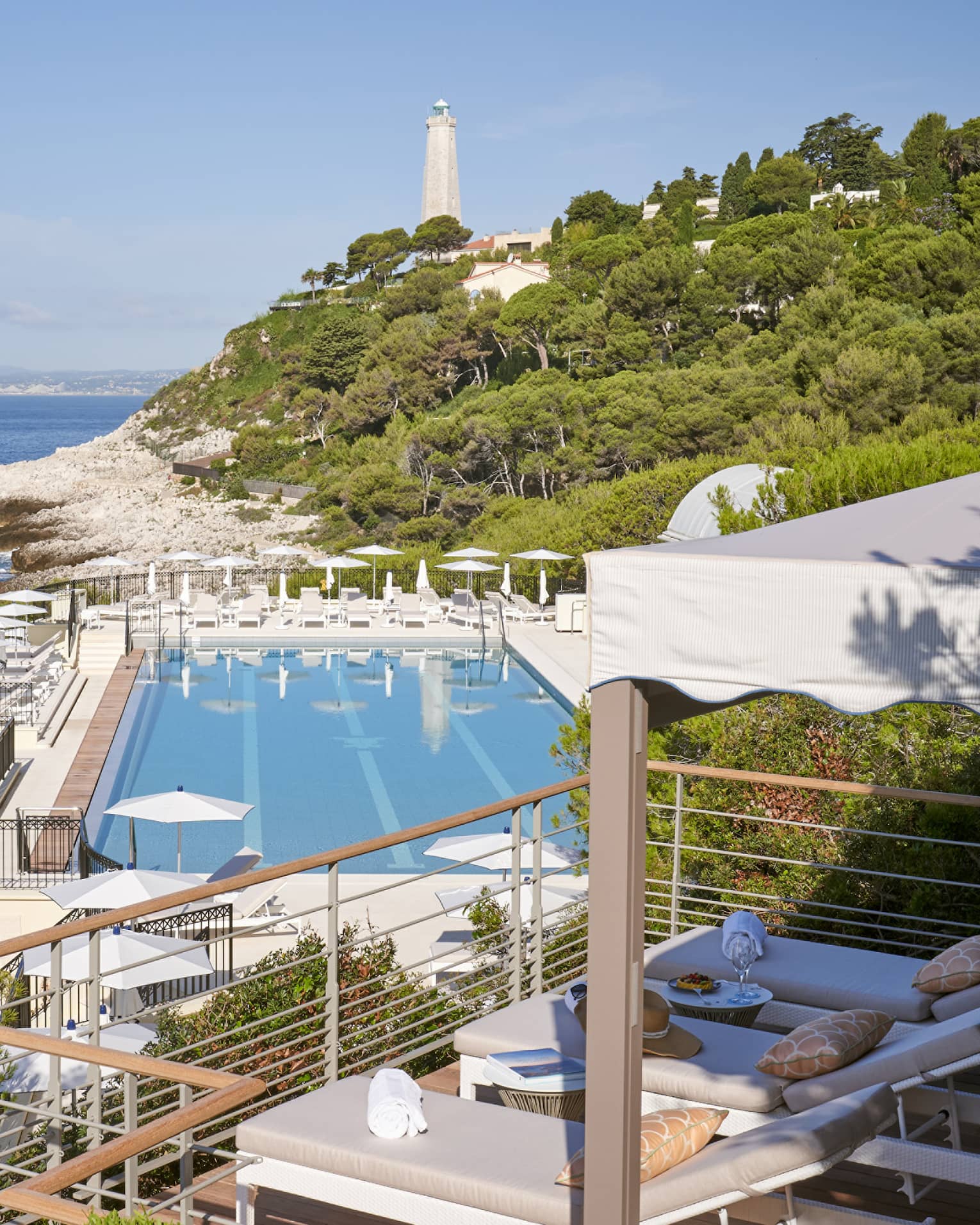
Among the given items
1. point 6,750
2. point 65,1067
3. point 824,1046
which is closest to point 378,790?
point 6,750

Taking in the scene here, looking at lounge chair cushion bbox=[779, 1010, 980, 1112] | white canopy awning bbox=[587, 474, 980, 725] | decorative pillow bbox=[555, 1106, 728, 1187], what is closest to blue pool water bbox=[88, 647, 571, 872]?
lounge chair cushion bbox=[779, 1010, 980, 1112]

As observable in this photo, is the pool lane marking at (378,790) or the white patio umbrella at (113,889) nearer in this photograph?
the white patio umbrella at (113,889)

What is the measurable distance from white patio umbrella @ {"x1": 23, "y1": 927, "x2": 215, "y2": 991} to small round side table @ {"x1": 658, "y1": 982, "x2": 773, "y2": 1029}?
12.6ft

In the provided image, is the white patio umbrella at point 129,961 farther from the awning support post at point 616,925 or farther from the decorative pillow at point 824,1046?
the awning support post at point 616,925

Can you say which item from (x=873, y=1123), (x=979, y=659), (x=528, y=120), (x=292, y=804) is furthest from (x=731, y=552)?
(x=528, y=120)

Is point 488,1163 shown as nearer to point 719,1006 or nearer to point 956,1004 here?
point 719,1006

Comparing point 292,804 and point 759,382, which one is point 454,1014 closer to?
point 292,804

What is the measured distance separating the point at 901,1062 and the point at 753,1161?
2.14 feet

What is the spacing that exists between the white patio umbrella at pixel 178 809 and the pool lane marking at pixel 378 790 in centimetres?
155

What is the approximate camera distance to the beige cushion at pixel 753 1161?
101 inches

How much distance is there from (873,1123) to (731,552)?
147cm

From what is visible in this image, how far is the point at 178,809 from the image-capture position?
9977 millimetres

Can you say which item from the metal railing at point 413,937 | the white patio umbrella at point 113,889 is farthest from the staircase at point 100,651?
the white patio umbrella at point 113,889

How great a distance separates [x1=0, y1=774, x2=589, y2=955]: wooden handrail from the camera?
2.72 metres
